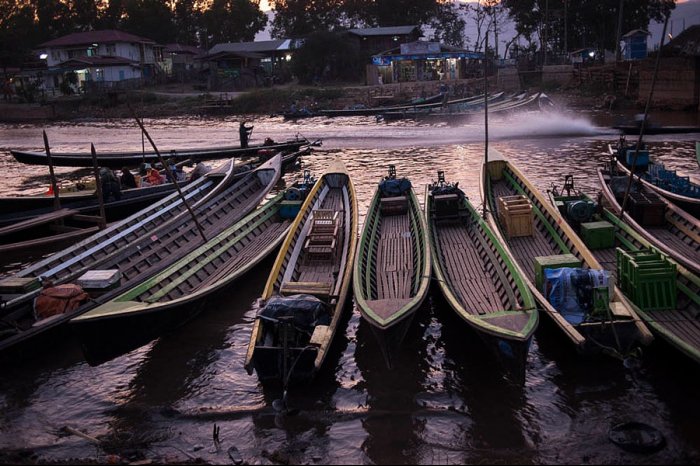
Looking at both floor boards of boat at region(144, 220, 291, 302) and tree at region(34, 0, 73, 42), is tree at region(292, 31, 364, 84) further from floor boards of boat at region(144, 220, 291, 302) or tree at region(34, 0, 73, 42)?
floor boards of boat at region(144, 220, 291, 302)

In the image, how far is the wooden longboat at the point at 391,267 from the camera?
9.33 m

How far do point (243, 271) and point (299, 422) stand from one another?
4.56 m

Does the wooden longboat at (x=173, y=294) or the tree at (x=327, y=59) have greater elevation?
the tree at (x=327, y=59)

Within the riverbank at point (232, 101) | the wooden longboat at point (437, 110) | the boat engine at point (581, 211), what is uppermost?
the riverbank at point (232, 101)

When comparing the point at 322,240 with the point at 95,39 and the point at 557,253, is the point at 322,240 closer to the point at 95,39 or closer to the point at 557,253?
the point at 557,253

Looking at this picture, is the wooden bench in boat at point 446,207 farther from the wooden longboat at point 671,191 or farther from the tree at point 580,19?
the tree at point 580,19

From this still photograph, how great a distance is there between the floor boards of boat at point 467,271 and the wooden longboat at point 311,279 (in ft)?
6.86

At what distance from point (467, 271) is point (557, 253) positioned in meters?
A: 2.23

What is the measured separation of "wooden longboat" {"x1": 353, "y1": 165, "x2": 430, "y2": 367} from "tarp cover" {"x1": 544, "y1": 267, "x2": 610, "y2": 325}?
86.9 inches

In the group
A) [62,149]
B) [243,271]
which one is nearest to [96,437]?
[243,271]

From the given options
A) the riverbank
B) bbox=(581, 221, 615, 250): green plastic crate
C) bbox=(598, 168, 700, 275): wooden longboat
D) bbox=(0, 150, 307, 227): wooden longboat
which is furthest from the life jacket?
the riverbank

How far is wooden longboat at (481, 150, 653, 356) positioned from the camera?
9.58 meters

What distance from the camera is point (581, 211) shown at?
48.3ft

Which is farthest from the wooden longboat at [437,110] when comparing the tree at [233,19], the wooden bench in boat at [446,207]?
the tree at [233,19]
